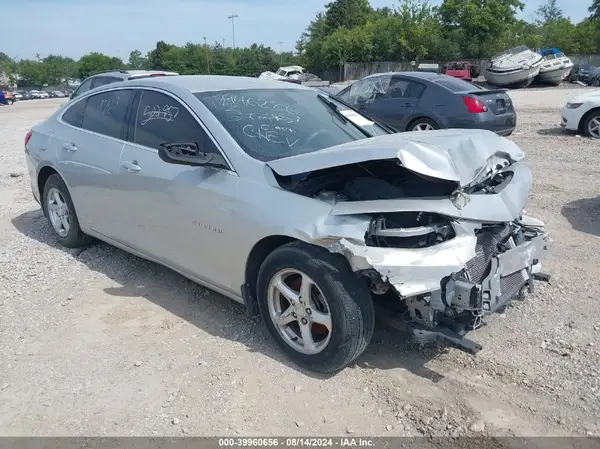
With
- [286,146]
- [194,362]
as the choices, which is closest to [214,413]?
[194,362]

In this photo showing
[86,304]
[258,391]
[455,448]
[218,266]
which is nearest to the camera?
[455,448]

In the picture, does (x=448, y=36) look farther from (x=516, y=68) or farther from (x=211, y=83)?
(x=211, y=83)

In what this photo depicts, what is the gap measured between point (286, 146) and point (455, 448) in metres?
2.17

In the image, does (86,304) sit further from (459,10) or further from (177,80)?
(459,10)

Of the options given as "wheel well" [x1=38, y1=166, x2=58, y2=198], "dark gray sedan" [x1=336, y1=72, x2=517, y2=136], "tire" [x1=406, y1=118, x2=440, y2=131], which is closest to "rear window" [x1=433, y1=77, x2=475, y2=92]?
"dark gray sedan" [x1=336, y1=72, x2=517, y2=136]

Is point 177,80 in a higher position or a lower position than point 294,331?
higher

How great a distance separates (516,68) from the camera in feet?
94.8

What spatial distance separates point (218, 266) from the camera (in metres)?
3.71

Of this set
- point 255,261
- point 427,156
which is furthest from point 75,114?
point 427,156

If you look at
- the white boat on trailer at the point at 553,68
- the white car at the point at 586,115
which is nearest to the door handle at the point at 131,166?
the white car at the point at 586,115

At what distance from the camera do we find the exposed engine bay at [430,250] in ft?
9.55

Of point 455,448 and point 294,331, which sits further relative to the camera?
point 294,331

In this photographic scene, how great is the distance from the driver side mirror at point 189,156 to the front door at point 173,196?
3.1 inches

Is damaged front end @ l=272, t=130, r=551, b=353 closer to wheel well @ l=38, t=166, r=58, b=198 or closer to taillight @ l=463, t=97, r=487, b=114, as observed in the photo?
wheel well @ l=38, t=166, r=58, b=198
